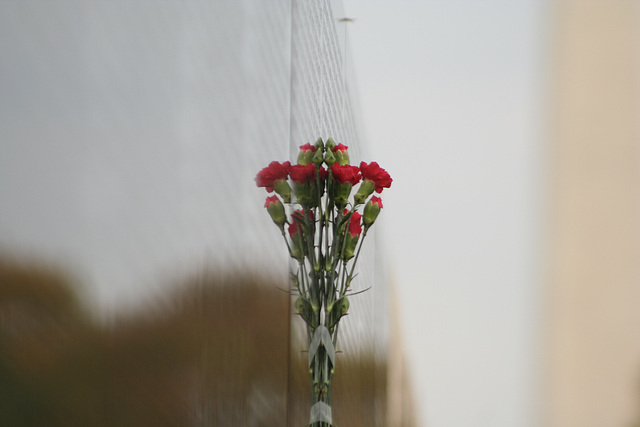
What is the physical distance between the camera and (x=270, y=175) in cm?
96

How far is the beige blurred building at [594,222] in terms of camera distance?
2807 mm

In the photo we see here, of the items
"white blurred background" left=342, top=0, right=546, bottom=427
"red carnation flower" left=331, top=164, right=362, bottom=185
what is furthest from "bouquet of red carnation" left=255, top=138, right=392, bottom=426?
"white blurred background" left=342, top=0, right=546, bottom=427

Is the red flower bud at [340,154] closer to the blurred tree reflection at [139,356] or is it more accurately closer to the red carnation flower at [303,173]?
the red carnation flower at [303,173]

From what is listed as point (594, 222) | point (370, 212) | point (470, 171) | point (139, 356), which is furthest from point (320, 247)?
point (470, 171)

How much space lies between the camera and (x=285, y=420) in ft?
3.76

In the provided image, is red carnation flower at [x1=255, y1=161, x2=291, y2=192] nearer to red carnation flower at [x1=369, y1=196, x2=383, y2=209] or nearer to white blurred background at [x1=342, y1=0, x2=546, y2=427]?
red carnation flower at [x1=369, y1=196, x2=383, y2=209]

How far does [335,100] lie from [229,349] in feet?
3.52

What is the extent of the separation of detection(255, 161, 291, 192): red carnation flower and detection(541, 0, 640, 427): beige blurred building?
225 cm

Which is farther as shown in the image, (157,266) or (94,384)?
(157,266)

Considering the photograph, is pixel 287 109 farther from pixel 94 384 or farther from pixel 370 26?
pixel 370 26

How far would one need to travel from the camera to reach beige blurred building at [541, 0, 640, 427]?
2807 mm

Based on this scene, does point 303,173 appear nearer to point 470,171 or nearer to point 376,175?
point 376,175

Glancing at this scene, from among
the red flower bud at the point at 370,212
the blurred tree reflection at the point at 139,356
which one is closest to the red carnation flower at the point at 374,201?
the red flower bud at the point at 370,212

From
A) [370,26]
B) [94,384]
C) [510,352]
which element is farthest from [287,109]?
[510,352]
